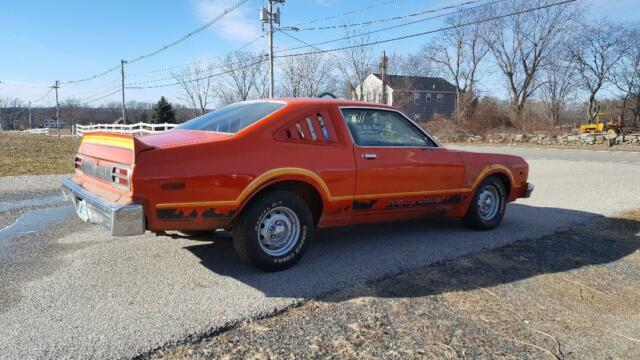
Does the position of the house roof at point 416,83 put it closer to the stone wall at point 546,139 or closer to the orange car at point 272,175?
the stone wall at point 546,139

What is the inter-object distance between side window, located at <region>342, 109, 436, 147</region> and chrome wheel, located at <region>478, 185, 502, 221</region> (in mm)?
1127

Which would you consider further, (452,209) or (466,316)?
(452,209)

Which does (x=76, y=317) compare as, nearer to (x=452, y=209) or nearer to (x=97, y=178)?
(x=97, y=178)

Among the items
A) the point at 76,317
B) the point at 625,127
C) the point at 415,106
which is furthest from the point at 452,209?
the point at 415,106

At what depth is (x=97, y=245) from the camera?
4949 mm

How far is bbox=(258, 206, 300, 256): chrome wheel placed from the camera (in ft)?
13.3

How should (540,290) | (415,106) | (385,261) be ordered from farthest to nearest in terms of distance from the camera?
(415,106) < (385,261) < (540,290)

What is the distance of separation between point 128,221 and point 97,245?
6.07 ft

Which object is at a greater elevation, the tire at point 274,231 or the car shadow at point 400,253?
the tire at point 274,231

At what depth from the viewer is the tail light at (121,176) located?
11.5 feet

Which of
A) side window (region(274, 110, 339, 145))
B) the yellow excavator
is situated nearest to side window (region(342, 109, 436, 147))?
side window (region(274, 110, 339, 145))

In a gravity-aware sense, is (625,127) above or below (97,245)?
above

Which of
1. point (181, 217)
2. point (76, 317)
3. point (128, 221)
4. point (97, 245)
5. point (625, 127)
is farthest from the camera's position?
point (625, 127)

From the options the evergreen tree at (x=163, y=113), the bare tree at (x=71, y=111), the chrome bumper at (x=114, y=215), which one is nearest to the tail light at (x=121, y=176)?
the chrome bumper at (x=114, y=215)
